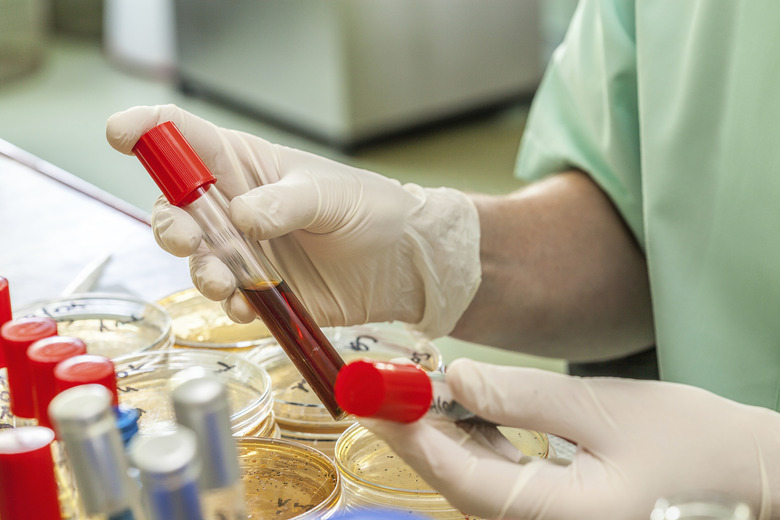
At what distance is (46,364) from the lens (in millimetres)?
485

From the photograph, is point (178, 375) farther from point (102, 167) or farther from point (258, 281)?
point (102, 167)

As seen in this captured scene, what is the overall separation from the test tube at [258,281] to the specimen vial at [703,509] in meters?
0.30

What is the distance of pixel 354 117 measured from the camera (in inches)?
131

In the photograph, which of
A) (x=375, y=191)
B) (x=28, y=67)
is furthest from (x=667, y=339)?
(x=28, y=67)

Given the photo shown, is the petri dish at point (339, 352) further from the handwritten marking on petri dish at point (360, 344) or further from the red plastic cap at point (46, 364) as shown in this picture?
the red plastic cap at point (46, 364)

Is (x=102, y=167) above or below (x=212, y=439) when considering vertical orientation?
below

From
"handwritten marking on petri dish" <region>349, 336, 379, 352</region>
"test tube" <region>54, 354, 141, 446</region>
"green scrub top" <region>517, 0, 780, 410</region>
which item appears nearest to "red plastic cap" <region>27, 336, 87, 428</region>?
"test tube" <region>54, 354, 141, 446</region>

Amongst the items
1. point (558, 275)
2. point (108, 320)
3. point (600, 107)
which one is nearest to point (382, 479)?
point (108, 320)

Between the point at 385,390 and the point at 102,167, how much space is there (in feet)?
9.70

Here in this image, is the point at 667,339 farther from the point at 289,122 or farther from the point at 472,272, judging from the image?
the point at 289,122

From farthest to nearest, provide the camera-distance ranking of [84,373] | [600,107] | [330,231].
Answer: [600,107] → [330,231] → [84,373]

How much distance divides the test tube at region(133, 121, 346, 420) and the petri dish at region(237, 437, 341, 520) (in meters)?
0.06

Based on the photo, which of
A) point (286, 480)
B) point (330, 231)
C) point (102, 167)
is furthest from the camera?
point (102, 167)

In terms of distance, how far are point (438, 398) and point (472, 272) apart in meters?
0.38
